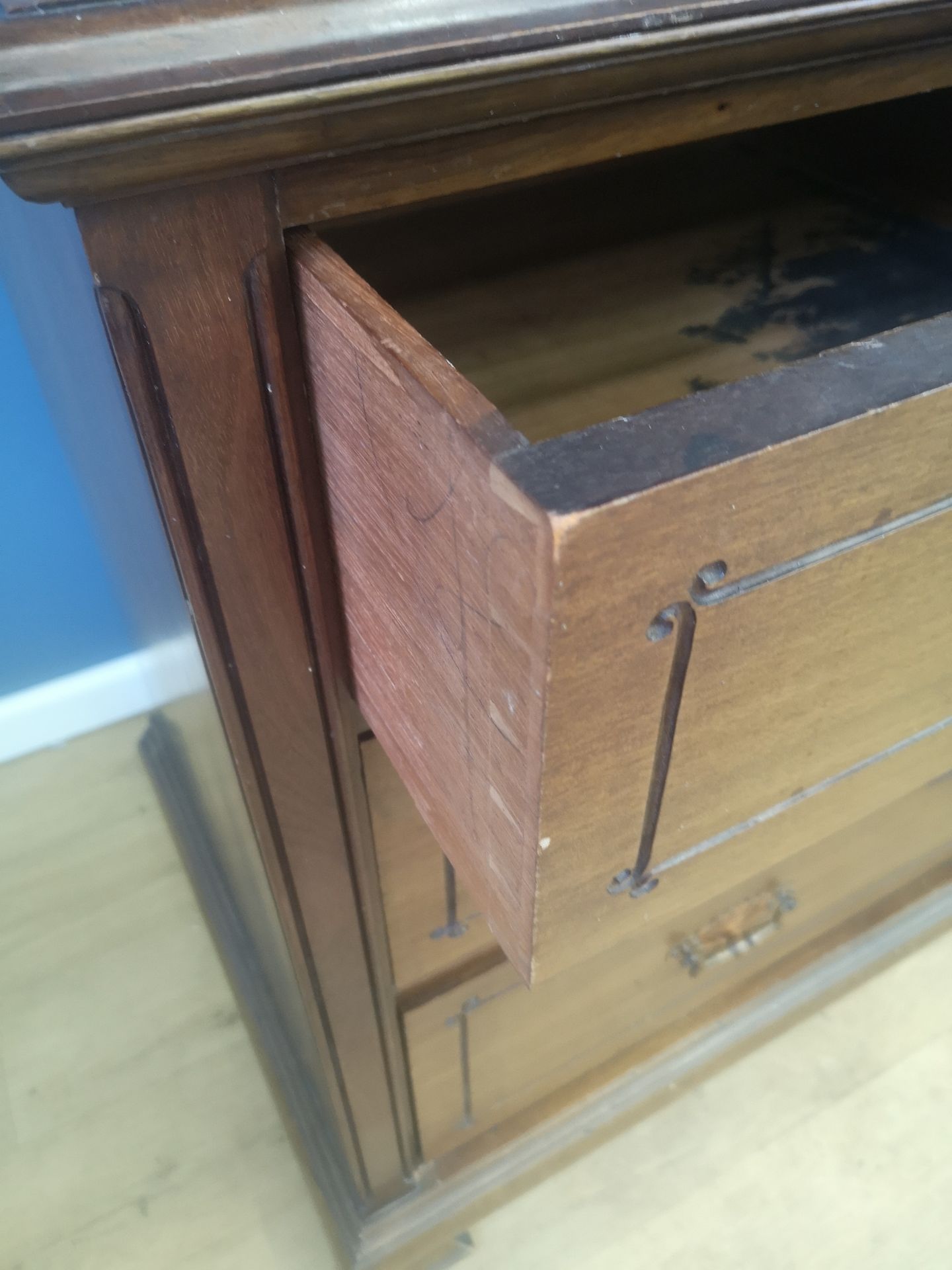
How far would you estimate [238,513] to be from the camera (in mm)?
369

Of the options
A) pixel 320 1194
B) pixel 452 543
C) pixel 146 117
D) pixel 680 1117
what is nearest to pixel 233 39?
pixel 146 117

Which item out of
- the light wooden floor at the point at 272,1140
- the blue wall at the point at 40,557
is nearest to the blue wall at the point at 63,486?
the blue wall at the point at 40,557

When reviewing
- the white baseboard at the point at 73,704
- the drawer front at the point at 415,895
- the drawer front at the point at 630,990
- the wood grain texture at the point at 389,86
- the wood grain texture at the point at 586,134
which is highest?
the wood grain texture at the point at 389,86

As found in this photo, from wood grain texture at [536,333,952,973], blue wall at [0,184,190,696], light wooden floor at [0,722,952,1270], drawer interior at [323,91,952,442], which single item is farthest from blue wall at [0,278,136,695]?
wood grain texture at [536,333,952,973]

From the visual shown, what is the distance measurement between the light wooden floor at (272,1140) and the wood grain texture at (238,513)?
0.40 m

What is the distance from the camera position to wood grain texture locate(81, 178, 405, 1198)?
0.29 metres

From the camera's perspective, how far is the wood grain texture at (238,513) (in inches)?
11.6

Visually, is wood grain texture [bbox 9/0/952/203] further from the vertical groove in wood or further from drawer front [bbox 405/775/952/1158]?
drawer front [bbox 405/775/952/1158]

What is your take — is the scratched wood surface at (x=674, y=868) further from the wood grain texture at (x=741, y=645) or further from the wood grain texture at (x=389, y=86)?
the wood grain texture at (x=389, y=86)

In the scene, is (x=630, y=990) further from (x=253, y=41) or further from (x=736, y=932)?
(x=253, y=41)

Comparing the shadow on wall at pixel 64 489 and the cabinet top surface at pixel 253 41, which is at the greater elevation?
the cabinet top surface at pixel 253 41

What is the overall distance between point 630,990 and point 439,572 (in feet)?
1.96

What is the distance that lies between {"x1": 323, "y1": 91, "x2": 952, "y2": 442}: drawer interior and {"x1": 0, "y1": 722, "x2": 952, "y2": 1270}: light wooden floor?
770 mm

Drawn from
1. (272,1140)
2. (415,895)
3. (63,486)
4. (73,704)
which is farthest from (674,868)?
(73,704)
